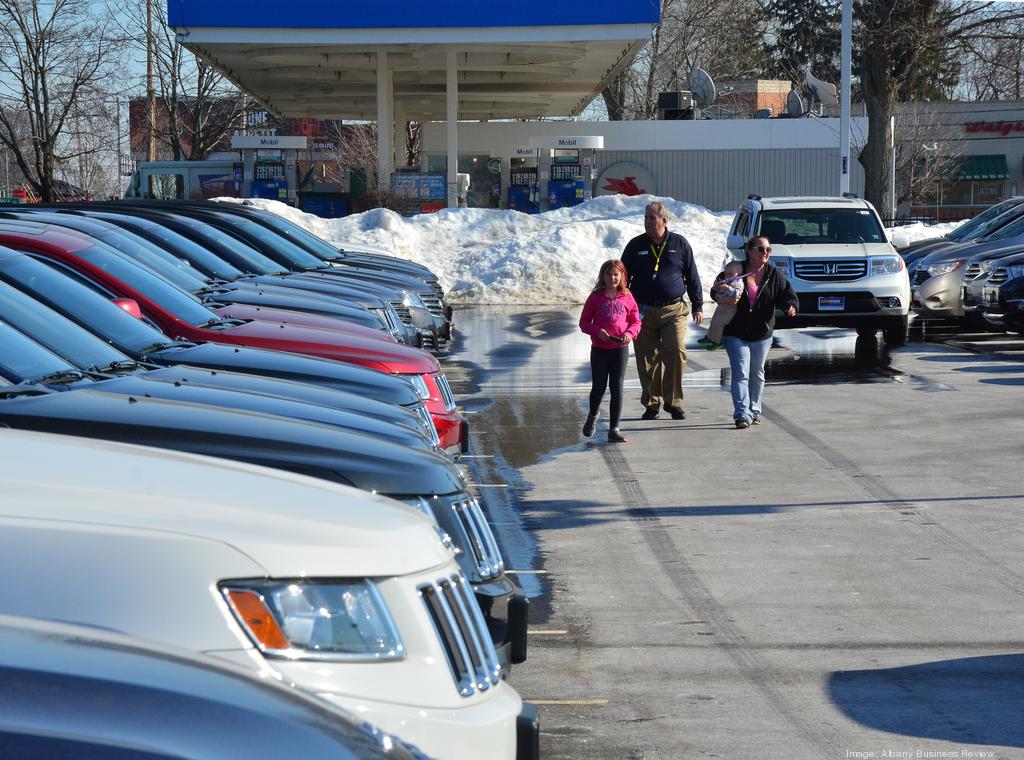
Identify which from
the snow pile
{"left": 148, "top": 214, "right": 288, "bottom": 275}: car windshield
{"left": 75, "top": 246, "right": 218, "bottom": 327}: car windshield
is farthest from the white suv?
the snow pile

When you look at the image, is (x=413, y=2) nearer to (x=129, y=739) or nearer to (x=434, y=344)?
(x=434, y=344)

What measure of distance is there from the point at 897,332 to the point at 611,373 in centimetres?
707

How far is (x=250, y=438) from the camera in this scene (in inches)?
181

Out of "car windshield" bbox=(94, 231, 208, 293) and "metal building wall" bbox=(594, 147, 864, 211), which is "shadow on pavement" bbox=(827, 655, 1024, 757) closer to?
"car windshield" bbox=(94, 231, 208, 293)

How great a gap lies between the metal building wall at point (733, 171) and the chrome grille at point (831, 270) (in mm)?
27791

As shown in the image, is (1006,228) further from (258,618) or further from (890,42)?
(258,618)

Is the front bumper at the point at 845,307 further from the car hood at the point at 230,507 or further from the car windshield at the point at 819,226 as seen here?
the car hood at the point at 230,507

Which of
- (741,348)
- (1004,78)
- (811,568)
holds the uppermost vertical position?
(1004,78)

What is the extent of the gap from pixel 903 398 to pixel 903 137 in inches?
2012

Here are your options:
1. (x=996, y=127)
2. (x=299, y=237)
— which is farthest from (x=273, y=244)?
(x=996, y=127)

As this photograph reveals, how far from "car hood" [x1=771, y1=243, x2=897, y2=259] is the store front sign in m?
55.7

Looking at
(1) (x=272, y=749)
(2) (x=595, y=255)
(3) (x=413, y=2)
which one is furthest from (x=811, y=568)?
(3) (x=413, y=2)

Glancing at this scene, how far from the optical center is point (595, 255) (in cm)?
2850

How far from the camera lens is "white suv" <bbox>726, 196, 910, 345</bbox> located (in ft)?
53.6
